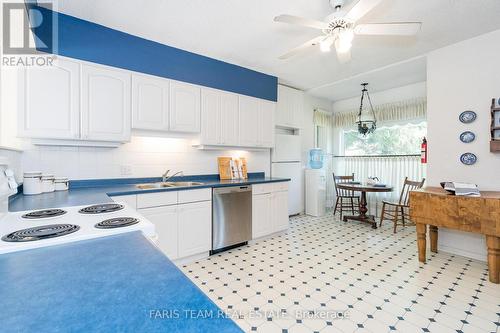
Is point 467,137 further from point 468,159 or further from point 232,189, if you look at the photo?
point 232,189

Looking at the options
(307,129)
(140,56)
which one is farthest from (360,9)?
(307,129)

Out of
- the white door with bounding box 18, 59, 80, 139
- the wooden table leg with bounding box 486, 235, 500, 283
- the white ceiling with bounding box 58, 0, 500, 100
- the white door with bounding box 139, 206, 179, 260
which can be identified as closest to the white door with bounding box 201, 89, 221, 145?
the white ceiling with bounding box 58, 0, 500, 100

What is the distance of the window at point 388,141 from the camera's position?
14.8 ft

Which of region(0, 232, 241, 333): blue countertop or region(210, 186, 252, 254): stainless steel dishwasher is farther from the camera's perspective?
region(210, 186, 252, 254): stainless steel dishwasher

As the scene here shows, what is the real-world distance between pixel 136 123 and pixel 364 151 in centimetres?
459

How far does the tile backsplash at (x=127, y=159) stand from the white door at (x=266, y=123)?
1.72 ft

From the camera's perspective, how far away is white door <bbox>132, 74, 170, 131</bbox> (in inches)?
107

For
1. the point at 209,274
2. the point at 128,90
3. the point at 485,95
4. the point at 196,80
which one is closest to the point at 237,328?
the point at 209,274

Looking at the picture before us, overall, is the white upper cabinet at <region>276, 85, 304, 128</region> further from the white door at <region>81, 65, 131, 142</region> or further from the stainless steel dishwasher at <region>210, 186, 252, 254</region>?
the white door at <region>81, 65, 131, 142</region>

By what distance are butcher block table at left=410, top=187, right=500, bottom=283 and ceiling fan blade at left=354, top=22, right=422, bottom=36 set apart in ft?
5.73

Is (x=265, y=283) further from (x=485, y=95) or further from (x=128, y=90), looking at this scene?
(x=485, y=95)

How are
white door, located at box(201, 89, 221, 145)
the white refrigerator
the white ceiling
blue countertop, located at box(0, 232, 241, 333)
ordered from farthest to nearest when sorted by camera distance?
the white refrigerator < white door, located at box(201, 89, 221, 145) < the white ceiling < blue countertop, located at box(0, 232, 241, 333)

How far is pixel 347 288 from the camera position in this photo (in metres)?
2.23

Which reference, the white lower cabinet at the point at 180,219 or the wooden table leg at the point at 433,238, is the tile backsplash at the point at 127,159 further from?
the wooden table leg at the point at 433,238
